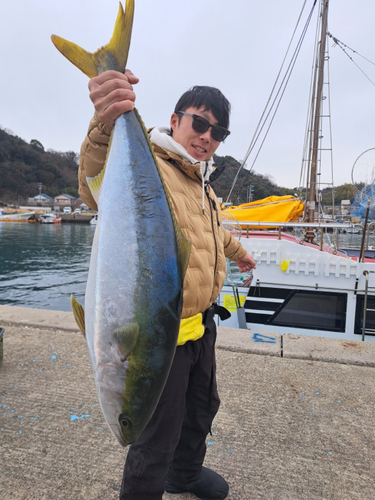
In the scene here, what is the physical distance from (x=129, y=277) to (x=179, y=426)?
81cm

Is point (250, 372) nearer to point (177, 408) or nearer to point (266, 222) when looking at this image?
point (177, 408)

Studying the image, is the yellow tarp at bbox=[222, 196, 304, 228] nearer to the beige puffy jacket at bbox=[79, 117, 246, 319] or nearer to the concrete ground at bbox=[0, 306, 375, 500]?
the concrete ground at bbox=[0, 306, 375, 500]

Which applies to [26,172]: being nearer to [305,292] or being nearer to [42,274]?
[42,274]

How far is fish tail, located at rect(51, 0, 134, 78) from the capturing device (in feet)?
4.16

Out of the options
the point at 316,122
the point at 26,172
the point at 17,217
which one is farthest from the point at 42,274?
the point at 26,172

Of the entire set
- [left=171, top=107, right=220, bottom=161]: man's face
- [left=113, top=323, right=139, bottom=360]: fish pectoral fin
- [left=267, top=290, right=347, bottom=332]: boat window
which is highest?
[left=171, top=107, right=220, bottom=161]: man's face

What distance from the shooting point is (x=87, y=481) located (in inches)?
71.2

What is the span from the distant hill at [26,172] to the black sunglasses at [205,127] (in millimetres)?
99179

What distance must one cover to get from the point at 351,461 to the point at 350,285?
15.4ft

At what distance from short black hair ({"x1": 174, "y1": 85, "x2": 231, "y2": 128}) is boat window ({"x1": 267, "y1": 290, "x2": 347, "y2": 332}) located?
541cm

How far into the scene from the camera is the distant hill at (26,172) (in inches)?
3661

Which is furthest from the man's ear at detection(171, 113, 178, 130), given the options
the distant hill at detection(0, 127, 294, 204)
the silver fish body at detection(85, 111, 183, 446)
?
the distant hill at detection(0, 127, 294, 204)

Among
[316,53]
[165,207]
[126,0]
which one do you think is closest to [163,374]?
[165,207]

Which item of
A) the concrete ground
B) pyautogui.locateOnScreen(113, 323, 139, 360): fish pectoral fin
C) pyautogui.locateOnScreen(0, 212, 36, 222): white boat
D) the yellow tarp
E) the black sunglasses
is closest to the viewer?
pyautogui.locateOnScreen(113, 323, 139, 360): fish pectoral fin
